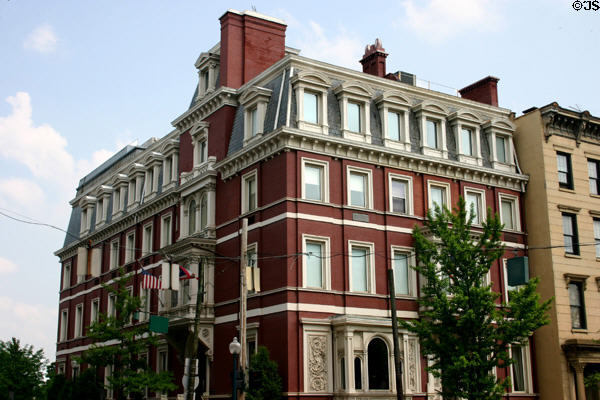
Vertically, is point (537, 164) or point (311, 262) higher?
point (537, 164)

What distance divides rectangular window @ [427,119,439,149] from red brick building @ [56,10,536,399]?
0.30ft

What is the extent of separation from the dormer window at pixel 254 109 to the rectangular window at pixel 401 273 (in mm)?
8746

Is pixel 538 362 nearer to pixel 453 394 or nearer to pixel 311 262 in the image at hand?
pixel 453 394

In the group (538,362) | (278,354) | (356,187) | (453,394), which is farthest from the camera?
(538,362)

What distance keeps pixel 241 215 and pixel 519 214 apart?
14987 mm

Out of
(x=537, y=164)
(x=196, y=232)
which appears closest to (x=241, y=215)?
(x=196, y=232)

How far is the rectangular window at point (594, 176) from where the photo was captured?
139 feet

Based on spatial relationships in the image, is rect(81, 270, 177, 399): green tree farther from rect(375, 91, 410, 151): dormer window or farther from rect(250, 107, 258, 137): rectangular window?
rect(375, 91, 410, 151): dormer window

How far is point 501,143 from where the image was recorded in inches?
1655

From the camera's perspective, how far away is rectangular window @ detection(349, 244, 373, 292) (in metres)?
35.2

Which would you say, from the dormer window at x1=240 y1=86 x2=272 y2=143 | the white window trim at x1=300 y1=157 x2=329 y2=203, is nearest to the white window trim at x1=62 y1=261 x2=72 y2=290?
the dormer window at x1=240 y1=86 x2=272 y2=143

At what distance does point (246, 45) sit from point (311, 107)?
7364 mm

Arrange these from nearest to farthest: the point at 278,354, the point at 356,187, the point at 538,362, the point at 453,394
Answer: the point at 453,394 < the point at 278,354 < the point at 356,187 < the point at 538,362

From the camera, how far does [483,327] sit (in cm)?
2970
